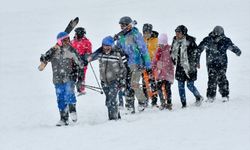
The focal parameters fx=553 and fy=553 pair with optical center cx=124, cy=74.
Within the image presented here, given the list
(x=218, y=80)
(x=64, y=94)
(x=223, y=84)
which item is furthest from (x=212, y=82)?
(x=64, y=94)

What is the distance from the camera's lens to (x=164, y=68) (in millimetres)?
12414

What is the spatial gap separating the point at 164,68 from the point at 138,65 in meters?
0.75

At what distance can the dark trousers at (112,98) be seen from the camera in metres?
11.0

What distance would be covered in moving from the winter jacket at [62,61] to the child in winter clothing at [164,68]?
2.16m

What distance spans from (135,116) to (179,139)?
2.81 metres

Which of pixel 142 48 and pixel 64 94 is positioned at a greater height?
pixel 142 48

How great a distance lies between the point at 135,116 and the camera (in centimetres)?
1130

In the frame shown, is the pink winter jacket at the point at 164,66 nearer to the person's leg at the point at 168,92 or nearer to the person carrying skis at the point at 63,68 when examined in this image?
the person's leg at the point at 168,92

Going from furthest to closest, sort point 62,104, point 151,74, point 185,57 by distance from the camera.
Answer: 1. point 151,74
2. point 185,57
3. point 62,104

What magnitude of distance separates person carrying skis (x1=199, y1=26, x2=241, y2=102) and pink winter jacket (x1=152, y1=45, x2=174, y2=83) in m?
0.76

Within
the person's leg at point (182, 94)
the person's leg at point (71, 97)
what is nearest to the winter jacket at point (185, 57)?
the person's leg at point (182, 94)

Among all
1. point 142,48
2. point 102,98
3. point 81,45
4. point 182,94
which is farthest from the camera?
point 81,45

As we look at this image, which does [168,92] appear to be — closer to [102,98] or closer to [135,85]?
[135,85]

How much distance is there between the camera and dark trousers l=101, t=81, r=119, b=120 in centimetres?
1096
